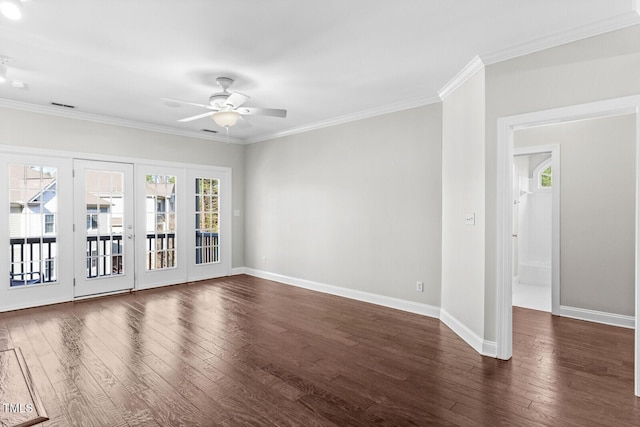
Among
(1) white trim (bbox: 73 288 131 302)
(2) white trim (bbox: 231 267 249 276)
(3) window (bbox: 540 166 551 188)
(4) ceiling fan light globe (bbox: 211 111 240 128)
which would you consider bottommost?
(1) white trim (bbox: 73 288 131 302)

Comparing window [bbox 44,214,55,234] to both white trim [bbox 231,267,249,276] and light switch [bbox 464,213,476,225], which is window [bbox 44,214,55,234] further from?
light switch [bbox 464,213,476,225]

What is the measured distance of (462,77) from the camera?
3.58 meters

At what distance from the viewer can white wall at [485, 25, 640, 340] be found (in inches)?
100

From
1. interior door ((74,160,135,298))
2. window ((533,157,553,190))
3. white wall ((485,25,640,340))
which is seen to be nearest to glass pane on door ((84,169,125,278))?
interior door ((74,160,135,298))

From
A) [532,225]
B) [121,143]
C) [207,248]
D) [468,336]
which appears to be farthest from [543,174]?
[121,143]

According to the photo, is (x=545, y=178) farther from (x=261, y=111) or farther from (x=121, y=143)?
(x=121, y=143)

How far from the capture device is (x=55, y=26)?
2658mm

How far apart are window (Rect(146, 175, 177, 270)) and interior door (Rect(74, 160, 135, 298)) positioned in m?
0.30

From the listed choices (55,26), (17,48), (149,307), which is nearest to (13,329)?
(149,307)

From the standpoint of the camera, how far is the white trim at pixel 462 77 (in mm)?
3255

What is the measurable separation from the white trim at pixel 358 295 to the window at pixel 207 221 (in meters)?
0.95

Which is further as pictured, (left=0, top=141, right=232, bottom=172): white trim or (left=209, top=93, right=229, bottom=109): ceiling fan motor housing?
(left=0, top=141, right=232, bottom=172): white trim

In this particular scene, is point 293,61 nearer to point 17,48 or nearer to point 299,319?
point 17,48

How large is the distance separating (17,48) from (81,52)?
0.51 meters
